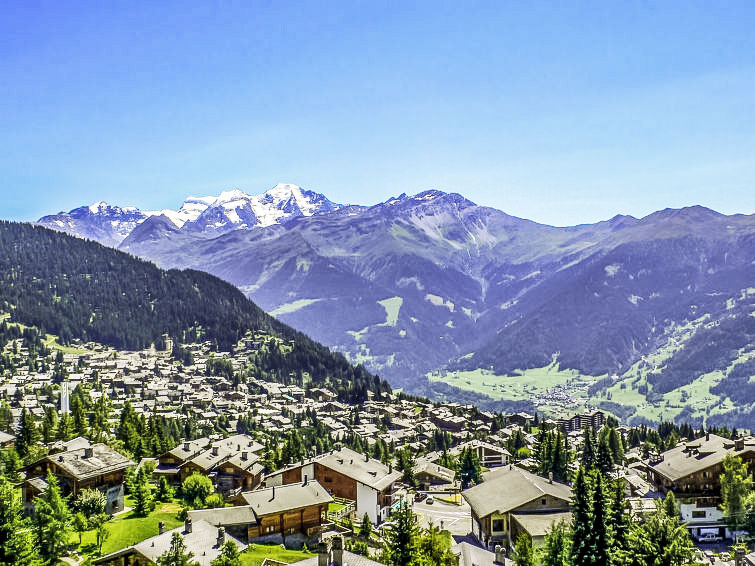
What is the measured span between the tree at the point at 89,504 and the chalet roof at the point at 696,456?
72.4 m

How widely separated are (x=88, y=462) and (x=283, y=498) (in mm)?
22631

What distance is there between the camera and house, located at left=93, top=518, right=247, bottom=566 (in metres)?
50.6

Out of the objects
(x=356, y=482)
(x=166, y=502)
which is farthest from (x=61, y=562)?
(x=356, y=482)

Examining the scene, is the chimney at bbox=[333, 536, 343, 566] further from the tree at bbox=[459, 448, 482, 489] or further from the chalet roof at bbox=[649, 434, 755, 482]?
the tree at bbox=[459, 448, 482, 489]

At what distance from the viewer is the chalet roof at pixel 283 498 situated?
68.8 m

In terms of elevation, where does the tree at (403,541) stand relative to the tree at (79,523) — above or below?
above

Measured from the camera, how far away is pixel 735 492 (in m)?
83.5

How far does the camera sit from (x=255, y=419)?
181125 millimetres

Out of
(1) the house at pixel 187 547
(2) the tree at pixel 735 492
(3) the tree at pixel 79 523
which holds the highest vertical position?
(1) the house at pixel 187 547

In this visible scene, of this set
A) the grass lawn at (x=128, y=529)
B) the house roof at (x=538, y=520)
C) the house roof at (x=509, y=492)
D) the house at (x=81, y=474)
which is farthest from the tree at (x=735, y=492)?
the house at (x=81, y=474)

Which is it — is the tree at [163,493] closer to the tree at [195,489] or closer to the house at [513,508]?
the tree at [195,489]

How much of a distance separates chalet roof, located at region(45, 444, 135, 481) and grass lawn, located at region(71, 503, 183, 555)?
5456 mm

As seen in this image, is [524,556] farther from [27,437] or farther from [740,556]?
[27,437]

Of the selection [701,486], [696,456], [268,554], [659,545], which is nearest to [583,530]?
[659,545]
